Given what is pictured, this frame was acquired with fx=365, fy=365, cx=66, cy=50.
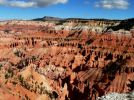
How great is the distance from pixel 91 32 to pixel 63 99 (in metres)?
85.6

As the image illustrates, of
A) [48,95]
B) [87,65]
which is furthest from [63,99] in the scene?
[87,65]

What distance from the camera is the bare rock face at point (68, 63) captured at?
7588 cm

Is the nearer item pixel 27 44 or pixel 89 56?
pixel 89 56

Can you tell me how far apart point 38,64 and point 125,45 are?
31.8 m

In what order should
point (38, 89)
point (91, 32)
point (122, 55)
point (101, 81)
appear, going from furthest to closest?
point (91, 32), point (122, 55), point (101, 81), point (38, 89)

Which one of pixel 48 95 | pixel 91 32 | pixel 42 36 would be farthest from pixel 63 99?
pixel 42 36

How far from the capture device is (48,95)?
7469 cm

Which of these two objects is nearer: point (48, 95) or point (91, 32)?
point (48, 95)

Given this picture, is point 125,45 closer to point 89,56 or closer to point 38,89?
point 89,56

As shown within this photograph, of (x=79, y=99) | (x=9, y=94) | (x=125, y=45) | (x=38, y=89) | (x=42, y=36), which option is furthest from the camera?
(x=42, y=36)

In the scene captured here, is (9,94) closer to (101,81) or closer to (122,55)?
(101,81)

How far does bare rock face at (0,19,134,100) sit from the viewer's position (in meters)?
75.9

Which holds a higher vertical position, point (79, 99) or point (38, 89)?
point (38, 89)

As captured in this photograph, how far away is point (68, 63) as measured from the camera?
135 meters
